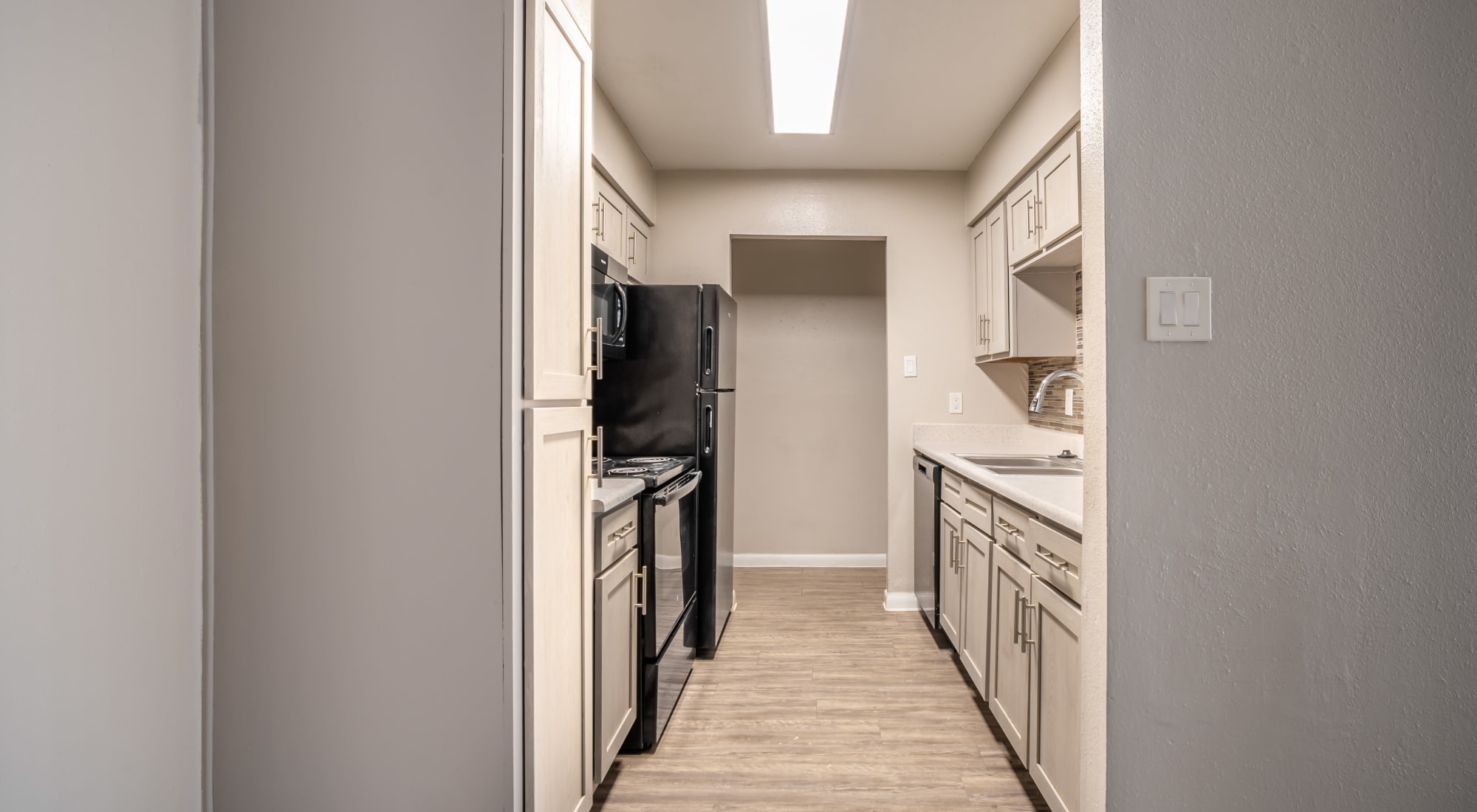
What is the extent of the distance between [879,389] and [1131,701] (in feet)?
12.1

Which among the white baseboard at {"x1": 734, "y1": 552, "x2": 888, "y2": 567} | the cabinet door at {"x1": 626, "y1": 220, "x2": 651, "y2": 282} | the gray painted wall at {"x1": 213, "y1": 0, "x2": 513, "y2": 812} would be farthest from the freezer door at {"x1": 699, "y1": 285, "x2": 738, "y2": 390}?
the white baseboard at {"x1": 734, "y1": 552, "x2": 888, "y2": 567}

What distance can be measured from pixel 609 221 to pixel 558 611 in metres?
1.96

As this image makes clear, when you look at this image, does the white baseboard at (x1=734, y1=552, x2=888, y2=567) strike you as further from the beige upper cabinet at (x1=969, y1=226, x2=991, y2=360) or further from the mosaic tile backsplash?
the beige upper cabinet at (x1=969, y1=226, x2=991, y2=360)

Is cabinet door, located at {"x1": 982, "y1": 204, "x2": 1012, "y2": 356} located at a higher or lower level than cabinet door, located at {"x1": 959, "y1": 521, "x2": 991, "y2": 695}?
higher

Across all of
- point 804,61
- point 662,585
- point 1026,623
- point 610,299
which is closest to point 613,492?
point 662,585

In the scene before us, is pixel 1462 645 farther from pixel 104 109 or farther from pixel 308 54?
pixel 104 109

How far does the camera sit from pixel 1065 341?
3.22m

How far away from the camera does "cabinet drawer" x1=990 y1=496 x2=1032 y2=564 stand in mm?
1946

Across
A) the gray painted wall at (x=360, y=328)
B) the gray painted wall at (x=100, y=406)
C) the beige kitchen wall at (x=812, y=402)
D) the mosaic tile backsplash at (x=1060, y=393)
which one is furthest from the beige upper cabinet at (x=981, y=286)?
the gray painted wall at (x=100, y=406)

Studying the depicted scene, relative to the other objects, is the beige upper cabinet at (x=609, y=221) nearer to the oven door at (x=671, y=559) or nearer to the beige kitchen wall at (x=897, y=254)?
the beige kitchen wall at (x=897, y=254)

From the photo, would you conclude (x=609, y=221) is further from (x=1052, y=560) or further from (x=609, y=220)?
(x=1052, y=560)

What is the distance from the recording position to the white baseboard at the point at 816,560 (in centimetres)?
482

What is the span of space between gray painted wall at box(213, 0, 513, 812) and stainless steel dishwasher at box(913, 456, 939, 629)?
2.40 metres

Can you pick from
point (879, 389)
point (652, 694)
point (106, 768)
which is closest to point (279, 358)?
point (106, 768)
